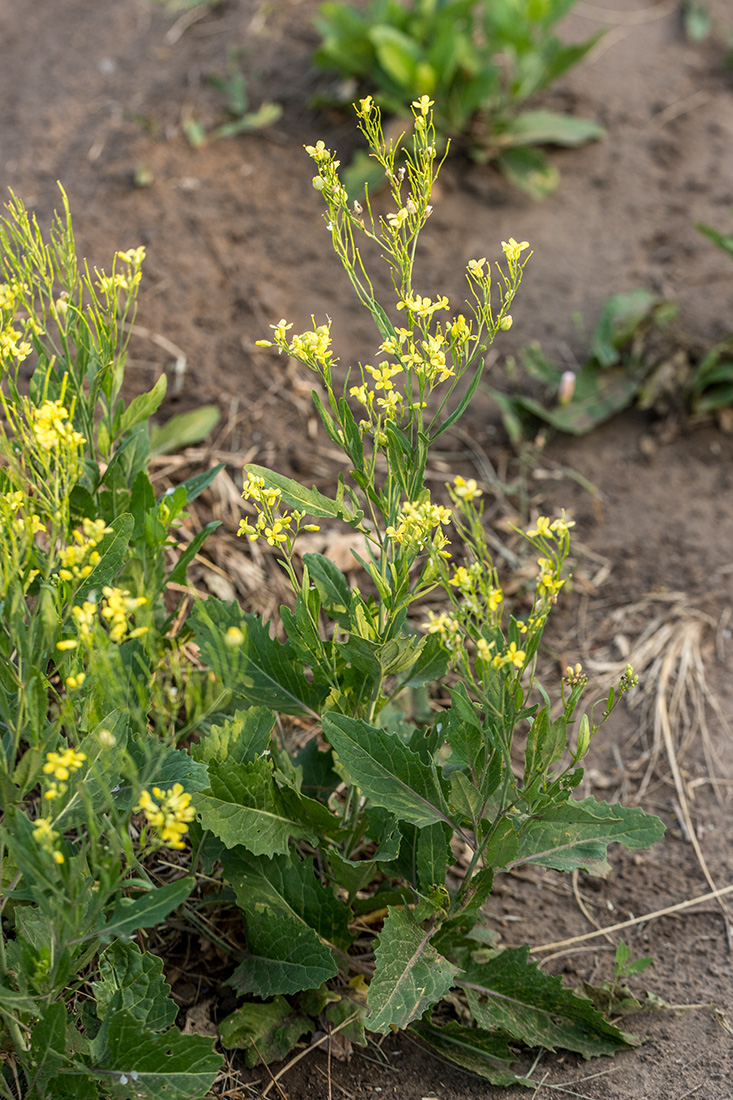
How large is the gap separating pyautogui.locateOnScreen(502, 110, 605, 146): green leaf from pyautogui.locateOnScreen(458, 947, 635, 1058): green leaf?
12.4 ft

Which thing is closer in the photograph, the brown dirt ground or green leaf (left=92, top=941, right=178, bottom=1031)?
green leaf (left=92, top=941, right=178, bottom=1031)

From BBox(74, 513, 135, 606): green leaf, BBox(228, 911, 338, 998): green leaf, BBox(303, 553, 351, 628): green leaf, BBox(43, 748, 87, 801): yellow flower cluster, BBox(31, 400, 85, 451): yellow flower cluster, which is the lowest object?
BBox(228, 911, 338, 998): green leaf

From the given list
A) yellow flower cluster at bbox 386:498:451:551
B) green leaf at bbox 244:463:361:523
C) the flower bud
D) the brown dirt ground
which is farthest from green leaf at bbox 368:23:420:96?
yellow flower cluster at bbox 386:498:451:551

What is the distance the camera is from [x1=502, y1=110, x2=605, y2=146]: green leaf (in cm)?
443

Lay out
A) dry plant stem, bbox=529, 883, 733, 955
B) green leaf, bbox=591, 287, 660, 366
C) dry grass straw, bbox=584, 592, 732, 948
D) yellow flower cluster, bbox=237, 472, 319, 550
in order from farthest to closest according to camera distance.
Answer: green leaf, bbox=591, 287, 660, 366
dry grass straw, bbox=584, 592, 732, 948
dry plant stem, bbox=529, 883, 733, 955
yellow flower cluster, bbox=237, 472, 319, 550

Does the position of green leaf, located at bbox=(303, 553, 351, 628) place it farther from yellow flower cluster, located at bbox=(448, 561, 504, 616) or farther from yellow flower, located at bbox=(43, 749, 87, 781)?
yellow flower, located at bbox=(43, 749, 87, 781)

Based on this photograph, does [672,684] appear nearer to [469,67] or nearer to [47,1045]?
[47,1045]

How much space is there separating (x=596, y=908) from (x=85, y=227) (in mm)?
3283

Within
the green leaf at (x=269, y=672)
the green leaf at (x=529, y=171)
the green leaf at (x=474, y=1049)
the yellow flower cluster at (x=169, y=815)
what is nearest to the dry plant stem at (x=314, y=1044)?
the green leaf at (x=474, y=1049)

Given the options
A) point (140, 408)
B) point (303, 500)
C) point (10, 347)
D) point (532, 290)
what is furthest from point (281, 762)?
point (532, 290)

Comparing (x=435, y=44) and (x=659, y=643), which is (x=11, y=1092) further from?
(x=435, y=44)

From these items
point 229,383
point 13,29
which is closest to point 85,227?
point 229,383

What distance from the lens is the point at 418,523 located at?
5.21 ft

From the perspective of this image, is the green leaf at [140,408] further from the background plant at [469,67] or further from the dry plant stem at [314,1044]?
the background plant at [469,67]
